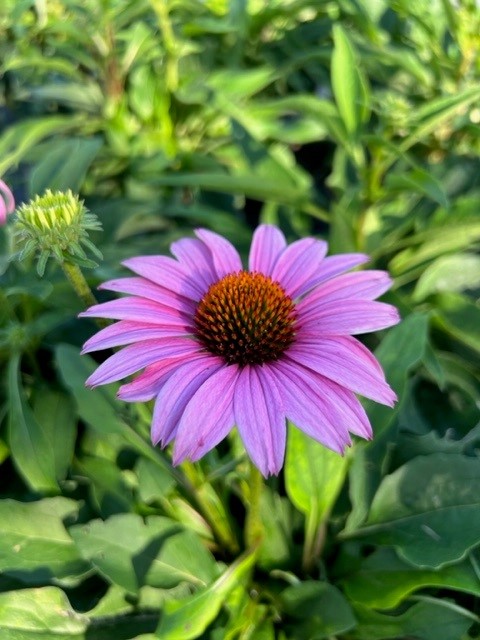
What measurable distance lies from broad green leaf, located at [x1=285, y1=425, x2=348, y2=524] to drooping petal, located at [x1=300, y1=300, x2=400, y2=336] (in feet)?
0.83

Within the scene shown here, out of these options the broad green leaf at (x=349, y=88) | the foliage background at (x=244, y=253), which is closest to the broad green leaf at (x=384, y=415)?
the foliage background at (x=244, y=253)

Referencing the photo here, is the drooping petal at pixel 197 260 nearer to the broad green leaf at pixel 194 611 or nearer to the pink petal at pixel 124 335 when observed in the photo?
the pink petal at pixel 124 335

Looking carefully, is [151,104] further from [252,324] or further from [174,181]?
[252,324]

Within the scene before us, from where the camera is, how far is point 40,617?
82 cm

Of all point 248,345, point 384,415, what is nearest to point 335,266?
point 248,345

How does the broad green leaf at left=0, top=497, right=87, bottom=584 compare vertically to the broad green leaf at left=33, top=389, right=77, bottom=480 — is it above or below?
below

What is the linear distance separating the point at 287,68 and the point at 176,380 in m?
1.12

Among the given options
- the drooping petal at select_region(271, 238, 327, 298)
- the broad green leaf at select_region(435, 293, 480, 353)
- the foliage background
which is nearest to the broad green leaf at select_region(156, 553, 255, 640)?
the foliage background

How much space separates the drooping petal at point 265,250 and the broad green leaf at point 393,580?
430mm

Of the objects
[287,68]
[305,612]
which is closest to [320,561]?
[305,612]

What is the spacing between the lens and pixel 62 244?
2.03 ft

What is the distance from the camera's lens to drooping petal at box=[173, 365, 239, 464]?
21.8 inches

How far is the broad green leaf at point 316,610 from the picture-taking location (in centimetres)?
81

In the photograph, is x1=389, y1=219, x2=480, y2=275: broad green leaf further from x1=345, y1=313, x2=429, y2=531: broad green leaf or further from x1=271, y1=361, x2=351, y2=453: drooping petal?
x1=271, y1=361, x2=351, y2=453: drooping petal
